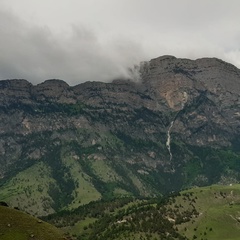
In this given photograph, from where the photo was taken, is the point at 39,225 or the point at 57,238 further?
the point at 39,225

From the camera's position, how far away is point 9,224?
15150 centimetres

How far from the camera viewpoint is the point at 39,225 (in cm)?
15738

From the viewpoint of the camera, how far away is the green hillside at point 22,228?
145 meters

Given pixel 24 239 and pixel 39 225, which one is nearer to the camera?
pixel 24 239

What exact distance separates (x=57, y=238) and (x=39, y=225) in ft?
44.8

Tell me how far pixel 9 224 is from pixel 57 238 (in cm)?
1940

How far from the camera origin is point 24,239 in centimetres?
14350

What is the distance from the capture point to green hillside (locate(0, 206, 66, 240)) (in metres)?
145

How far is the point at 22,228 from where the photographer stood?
150375mm

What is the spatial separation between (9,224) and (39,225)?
11.7 m

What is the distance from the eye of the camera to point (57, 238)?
482 feet

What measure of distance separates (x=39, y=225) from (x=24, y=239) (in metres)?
14.2
